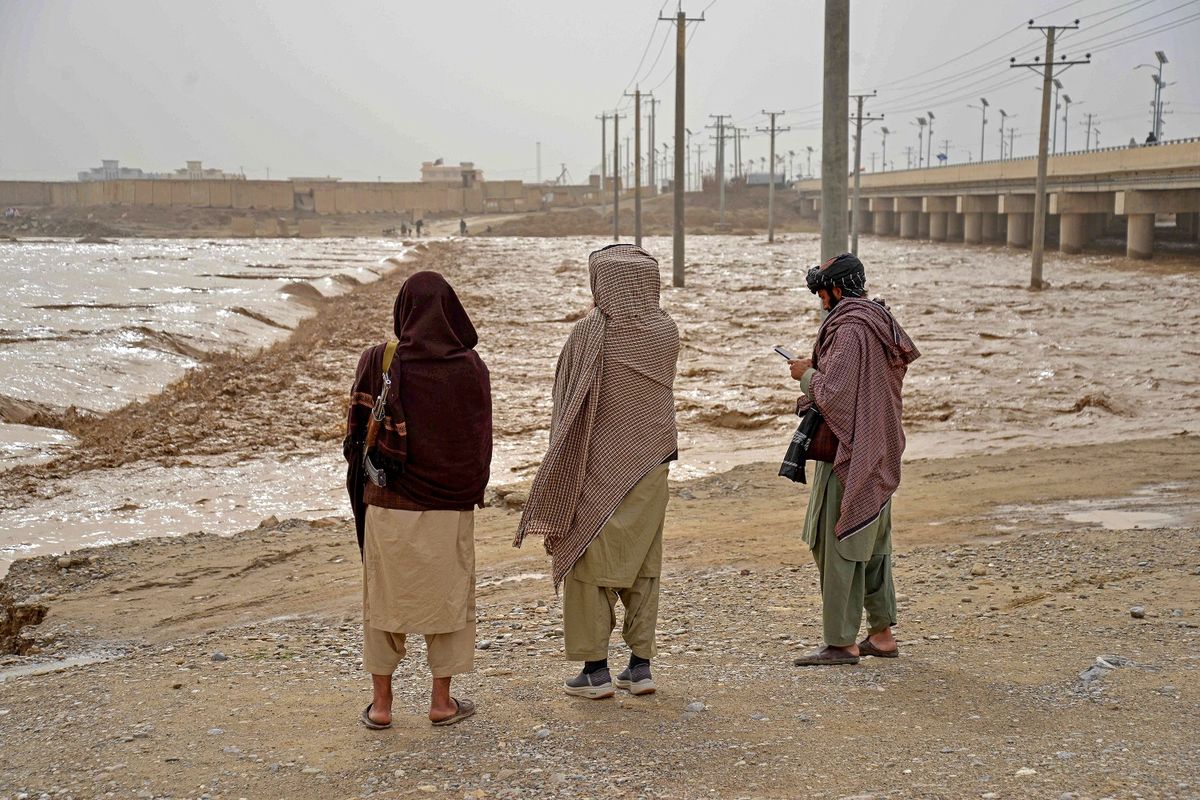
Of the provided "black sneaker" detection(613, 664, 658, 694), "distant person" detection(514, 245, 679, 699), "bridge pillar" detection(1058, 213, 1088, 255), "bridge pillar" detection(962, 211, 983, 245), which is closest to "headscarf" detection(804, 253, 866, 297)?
"distant person" detection(514, 245, 679, 699)

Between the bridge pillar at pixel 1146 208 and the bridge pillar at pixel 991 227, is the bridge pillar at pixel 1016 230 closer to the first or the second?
the bridge pillar at pixel 991 227

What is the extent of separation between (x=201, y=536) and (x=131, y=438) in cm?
393

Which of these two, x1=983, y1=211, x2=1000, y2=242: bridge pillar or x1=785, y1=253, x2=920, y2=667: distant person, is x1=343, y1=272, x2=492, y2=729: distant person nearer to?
x1=785, y1=253, x2=920, y2=667: distant person

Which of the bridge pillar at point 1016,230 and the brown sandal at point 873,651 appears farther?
the bridge pillar at point 1016,230

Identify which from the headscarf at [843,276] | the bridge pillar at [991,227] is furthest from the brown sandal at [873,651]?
the bridge pillar at [991,227]

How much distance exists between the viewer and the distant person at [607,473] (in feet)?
14.3

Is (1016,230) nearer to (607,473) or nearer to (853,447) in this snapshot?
(853,447)

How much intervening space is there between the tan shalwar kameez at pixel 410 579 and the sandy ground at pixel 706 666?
1.22ft

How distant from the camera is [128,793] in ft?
12.3

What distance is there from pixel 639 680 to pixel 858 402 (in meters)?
1.34

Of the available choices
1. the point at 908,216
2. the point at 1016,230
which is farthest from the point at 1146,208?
the point at 908,216

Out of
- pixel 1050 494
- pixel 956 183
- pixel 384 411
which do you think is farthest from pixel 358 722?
pixel 956 183

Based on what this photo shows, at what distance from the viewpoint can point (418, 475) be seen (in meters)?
4.14

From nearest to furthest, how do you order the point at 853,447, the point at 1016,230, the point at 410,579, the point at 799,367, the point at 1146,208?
the point at 410,579
the point at 853,447
the point at 799,367
the point at 1146,208
the point at 1016,230
